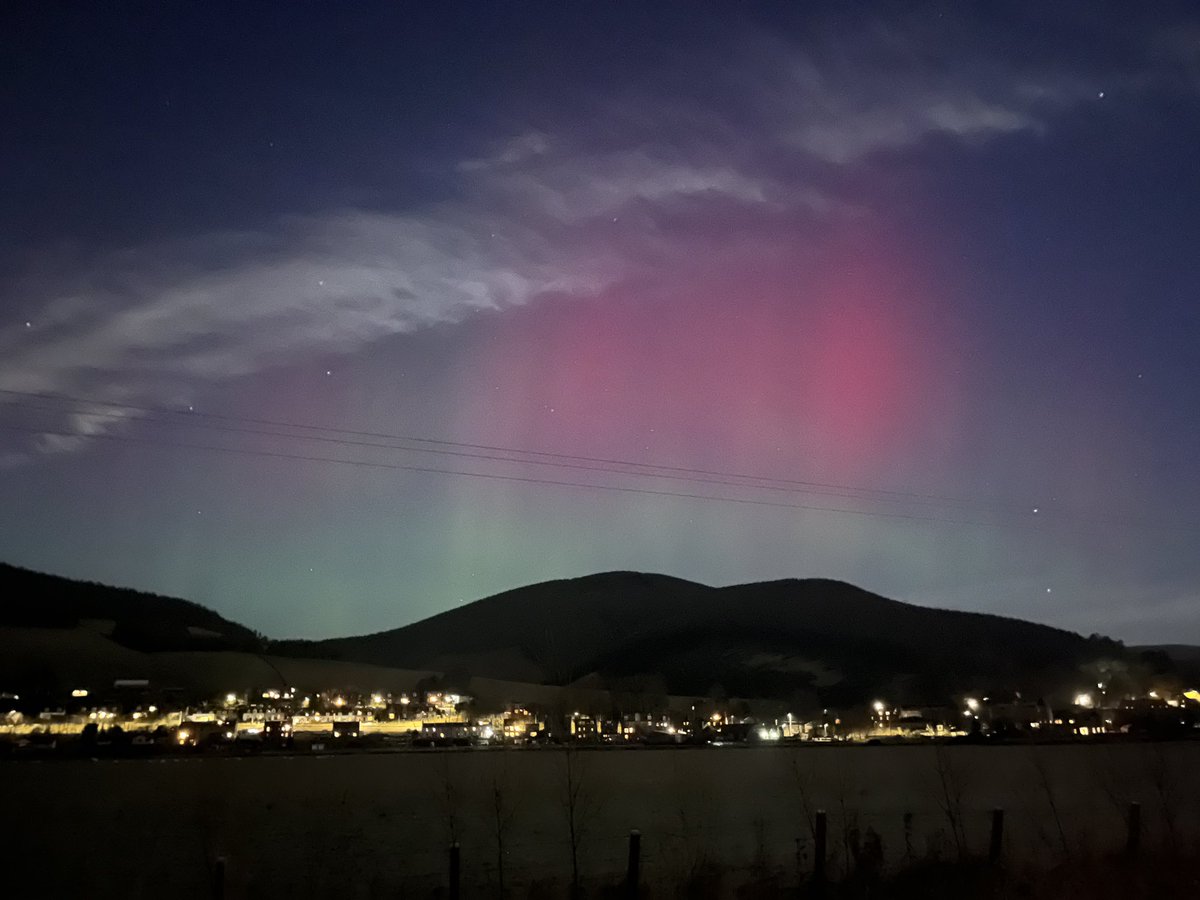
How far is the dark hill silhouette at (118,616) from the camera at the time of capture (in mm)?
163750

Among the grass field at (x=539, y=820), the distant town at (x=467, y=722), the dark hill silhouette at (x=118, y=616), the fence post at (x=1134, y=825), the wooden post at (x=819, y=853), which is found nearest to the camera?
the wooden post at (x=819, y=853)

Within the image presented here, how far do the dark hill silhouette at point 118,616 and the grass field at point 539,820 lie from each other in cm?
10413

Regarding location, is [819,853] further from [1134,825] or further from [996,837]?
[1134,825]

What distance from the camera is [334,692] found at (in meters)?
154

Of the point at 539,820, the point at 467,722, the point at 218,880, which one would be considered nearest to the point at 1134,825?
Answer: the point at 218,880

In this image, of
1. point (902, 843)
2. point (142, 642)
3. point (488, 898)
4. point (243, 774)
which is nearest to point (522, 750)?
point (243, 774)

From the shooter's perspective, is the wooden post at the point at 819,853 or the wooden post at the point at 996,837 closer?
the wooden post at the point at 819,853

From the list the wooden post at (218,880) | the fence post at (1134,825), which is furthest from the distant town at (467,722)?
the wooden post at (218,880)

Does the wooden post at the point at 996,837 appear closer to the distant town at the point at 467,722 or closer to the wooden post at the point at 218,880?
the wooden post at the point at 218,880

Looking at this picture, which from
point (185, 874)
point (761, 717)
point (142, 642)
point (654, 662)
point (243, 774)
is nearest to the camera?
point (185, 874)

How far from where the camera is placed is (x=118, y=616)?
177m

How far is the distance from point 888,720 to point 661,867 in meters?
112

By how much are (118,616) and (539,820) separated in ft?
520

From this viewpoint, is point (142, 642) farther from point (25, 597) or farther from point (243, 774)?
point (243, 774)
